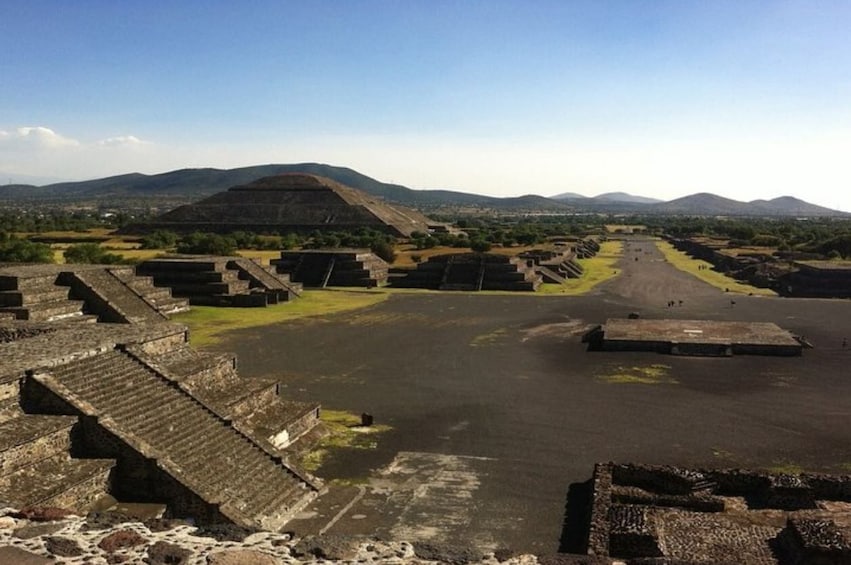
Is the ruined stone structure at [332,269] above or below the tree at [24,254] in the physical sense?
below

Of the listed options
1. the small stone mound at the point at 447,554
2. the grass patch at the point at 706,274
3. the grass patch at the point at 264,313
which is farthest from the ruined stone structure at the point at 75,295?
the grass patch at the point at 706,274

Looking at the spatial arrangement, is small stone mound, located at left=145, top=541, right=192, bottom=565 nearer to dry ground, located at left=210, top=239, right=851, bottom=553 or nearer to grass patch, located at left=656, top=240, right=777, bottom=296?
dry ground, located at left=210, top=239, right=851, bottom=553

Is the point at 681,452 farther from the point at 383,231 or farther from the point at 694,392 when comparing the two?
the point at 383,231

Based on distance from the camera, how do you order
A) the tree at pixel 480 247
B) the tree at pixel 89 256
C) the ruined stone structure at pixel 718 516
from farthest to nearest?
the tree at pixel 480 247
the tree at pixel 89 256
the ruined stone structure at pixel 718 516

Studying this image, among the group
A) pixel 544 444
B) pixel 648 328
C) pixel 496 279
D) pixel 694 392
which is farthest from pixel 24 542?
pixel 496 279

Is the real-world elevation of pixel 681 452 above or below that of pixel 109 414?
below

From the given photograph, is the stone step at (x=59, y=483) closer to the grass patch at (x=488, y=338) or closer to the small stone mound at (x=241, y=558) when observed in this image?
the small stone mound at (x=241, y=558)

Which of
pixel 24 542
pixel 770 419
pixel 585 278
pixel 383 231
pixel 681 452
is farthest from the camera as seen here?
pixel 383 231
